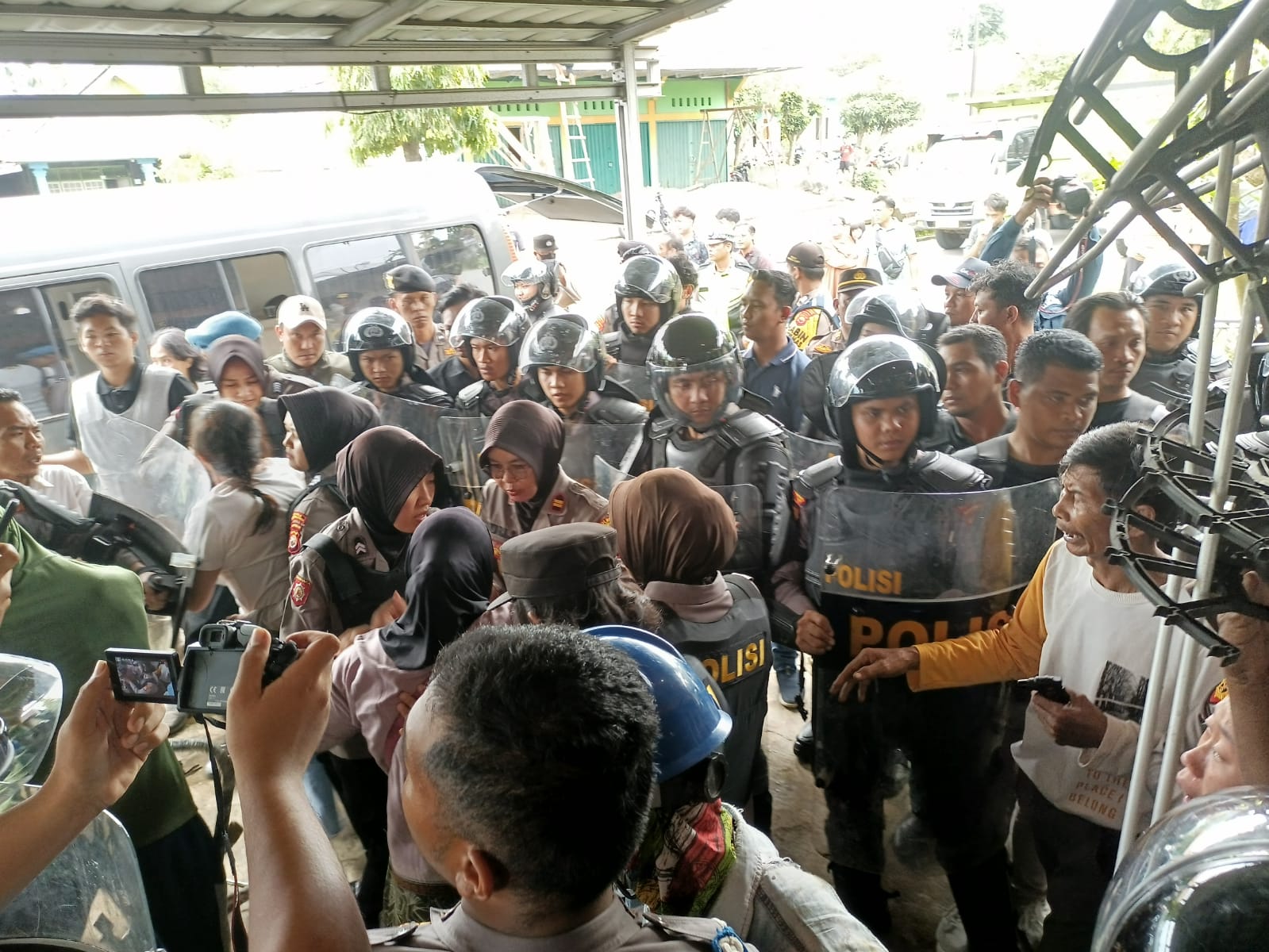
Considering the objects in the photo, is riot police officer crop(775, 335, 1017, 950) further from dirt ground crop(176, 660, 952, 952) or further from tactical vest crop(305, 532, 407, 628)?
tactical vest crop(305, 532, 407, 628)

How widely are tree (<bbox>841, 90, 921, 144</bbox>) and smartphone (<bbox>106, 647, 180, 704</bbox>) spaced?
2886cm

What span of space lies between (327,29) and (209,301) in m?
2.30

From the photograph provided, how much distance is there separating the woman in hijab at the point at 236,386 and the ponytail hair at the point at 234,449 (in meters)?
0.47

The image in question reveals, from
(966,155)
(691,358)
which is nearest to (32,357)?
(691,358)

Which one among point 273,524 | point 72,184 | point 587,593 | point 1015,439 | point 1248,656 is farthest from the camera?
point 72,184

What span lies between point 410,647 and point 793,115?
2679 centimetres

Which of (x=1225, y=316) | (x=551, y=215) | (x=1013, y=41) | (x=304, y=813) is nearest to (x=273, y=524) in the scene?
(x=304, y=813)

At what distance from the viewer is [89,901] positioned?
4.80ft

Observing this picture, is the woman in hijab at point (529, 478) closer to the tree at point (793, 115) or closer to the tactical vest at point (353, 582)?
the tactical vest at point (353, 582)

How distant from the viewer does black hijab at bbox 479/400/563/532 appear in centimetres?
304

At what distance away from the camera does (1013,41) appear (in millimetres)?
28891

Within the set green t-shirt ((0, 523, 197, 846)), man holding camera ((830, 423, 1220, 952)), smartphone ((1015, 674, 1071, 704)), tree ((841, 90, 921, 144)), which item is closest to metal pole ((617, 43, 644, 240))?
man holding camera ((830, 423, 1220, 952))

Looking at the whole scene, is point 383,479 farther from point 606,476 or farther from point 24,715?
point 24,715

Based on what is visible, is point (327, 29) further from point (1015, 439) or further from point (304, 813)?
point (304, 813)
